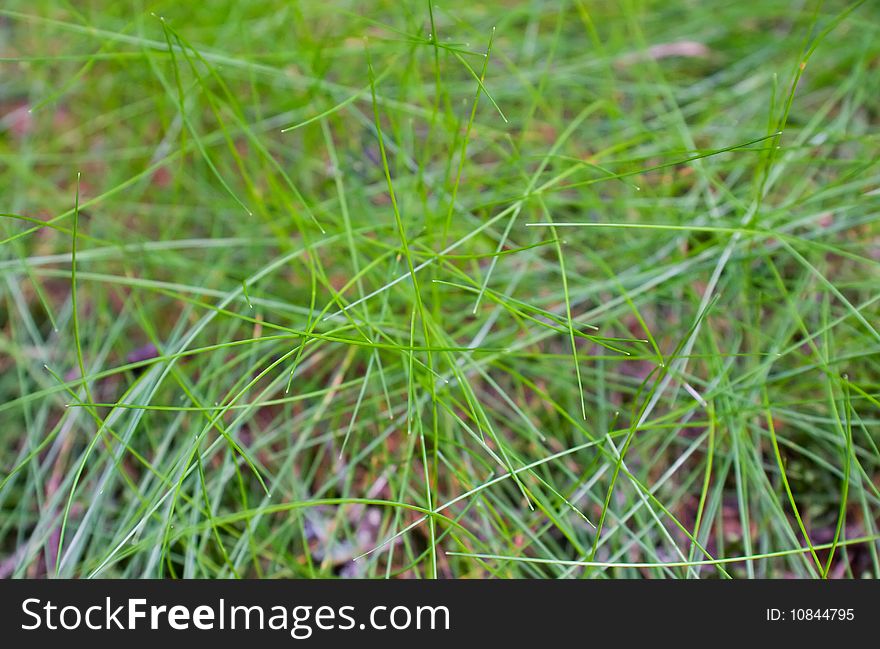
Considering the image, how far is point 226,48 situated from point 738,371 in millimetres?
928

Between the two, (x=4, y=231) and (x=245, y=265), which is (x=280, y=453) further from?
(x=4, y=231)

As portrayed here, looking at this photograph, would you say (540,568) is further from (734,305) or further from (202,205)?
(202,205)

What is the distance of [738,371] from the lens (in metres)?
0.98

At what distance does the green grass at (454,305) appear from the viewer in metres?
0.91

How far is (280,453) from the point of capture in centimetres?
98

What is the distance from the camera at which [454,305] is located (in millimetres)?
1046

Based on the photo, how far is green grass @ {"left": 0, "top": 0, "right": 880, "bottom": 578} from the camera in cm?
91

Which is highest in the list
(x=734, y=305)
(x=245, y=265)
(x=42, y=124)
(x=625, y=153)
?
(x=42, y=124)
